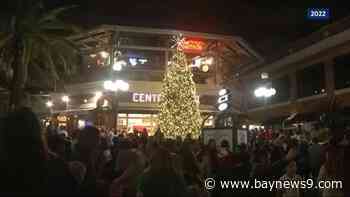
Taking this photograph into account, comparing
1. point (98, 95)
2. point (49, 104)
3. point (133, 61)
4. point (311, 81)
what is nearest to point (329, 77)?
point (311, 81)

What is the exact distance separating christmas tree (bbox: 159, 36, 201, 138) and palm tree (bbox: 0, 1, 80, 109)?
509 cm

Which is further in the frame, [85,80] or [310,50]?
[85,80]

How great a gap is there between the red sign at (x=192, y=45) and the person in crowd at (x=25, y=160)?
29.2 meters

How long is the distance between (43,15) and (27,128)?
17493mm

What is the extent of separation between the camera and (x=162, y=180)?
455cm

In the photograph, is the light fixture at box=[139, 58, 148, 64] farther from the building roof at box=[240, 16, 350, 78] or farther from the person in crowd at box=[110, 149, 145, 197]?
the person in crowd at box=[110, 149, 145, 197]

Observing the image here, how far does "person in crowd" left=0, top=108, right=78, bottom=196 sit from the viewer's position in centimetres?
229

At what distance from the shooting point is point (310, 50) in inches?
1033

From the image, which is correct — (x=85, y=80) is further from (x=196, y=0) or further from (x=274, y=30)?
(x=274, y=30)

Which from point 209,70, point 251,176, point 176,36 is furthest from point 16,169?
point 209,70

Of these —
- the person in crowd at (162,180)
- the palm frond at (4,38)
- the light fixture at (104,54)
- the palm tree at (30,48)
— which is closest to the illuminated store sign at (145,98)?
the light fixture at (104,54)

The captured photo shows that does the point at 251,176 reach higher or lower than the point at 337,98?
lower

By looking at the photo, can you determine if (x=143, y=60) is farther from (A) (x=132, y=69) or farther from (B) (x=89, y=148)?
(B) (x=89, y=148)

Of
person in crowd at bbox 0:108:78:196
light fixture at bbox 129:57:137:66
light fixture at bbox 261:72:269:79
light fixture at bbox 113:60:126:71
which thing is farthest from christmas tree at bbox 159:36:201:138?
person in crowd at bbox 0:108:78:196
